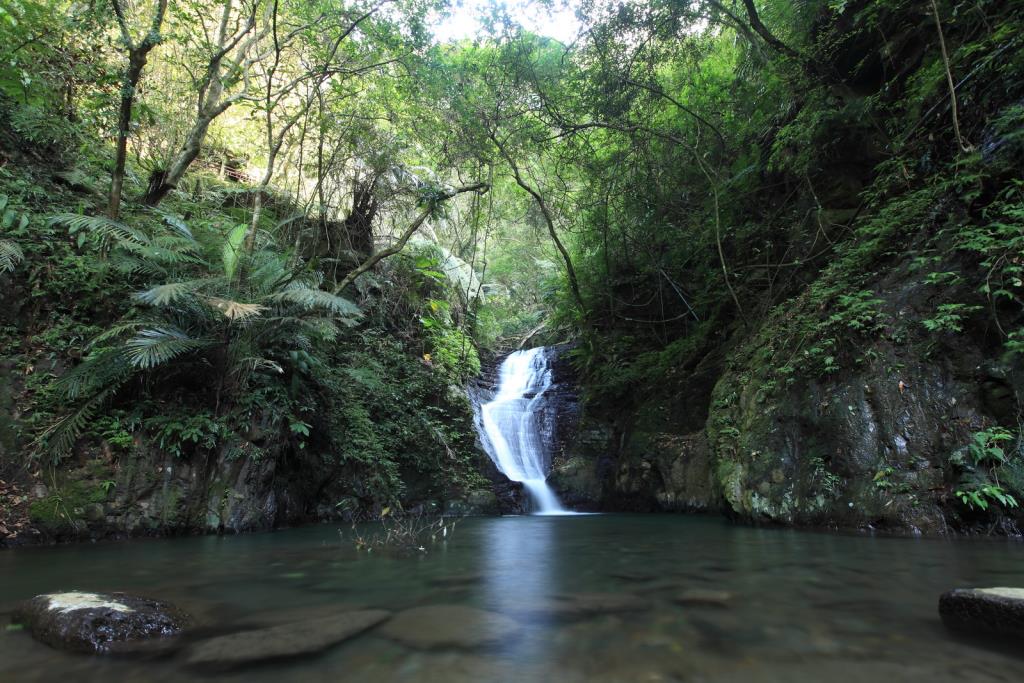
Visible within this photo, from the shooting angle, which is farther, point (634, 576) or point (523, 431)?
point (523, 431)

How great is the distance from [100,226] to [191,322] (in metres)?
1.27

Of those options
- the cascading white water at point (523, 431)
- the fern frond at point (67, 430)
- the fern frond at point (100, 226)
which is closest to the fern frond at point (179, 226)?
the fern frond at point (100, 226)

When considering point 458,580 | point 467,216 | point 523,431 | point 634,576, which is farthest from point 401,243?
point 634,576

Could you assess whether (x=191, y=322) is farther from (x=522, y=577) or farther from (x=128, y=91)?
(x=522, y=577)

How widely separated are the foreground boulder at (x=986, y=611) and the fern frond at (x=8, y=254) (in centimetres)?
741

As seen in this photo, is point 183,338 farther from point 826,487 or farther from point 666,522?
point 826,487

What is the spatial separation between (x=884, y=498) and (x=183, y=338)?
273 inches

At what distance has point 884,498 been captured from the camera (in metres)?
4.62

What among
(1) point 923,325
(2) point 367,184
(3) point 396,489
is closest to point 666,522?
(1) point 923,325

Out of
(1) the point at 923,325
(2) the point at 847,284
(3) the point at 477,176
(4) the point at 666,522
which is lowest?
(4) the point at 666,522

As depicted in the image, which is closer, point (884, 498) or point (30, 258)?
point (884, 498)

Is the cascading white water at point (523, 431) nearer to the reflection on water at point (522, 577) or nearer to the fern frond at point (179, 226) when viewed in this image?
the reflection on water at point (522, 577)

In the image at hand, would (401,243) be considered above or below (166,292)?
above

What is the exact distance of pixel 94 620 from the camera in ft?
6.52
